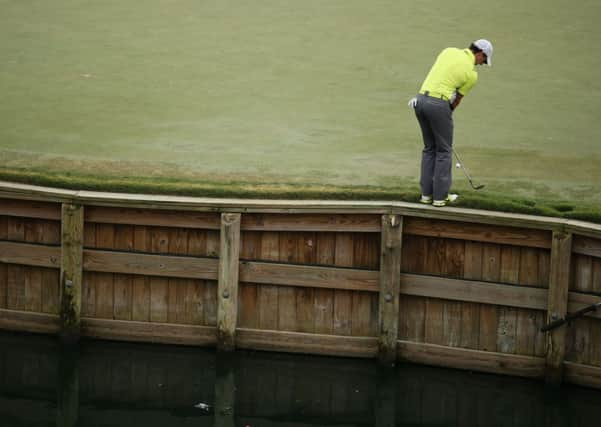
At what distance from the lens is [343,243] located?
1083 cm

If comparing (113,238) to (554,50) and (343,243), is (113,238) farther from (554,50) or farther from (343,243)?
(554,50)

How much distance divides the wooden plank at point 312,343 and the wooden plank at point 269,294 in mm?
126

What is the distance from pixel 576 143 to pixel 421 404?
5.38 m

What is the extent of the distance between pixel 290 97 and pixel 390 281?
21.9ft

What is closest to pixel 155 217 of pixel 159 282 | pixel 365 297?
pixel 159 282

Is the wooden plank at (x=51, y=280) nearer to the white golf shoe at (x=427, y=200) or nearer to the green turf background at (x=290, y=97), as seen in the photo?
the green turf background at (x=290, y=97)

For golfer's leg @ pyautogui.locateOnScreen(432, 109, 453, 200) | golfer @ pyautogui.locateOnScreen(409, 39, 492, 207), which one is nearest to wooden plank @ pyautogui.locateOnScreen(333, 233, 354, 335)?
golfer @ pyautogui.locateOnScreen(409, 39, 492, 207)

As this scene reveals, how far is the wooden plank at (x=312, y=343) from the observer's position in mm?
10883

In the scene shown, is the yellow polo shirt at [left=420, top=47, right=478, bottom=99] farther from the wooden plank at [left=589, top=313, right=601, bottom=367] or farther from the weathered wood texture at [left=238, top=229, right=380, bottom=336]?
the wooden plank at [left=589, top=313, right=601, bottom=367]

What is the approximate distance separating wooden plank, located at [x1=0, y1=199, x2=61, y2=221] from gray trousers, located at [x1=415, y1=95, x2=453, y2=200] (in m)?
3.93

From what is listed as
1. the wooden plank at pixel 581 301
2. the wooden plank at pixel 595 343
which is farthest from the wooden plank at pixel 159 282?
the wooden plank at pixel 595 343

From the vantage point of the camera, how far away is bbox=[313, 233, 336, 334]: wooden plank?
10.8m

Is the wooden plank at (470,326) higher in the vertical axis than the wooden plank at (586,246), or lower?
lower

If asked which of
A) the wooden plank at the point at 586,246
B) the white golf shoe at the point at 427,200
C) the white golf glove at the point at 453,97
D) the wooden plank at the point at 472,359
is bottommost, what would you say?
the wooden plank at the point at 472,359
